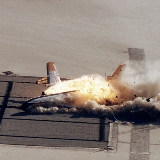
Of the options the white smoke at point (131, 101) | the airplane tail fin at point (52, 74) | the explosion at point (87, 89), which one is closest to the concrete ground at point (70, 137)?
the white smoke at point (131, 101)

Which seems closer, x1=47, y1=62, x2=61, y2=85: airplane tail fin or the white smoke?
the white smoke

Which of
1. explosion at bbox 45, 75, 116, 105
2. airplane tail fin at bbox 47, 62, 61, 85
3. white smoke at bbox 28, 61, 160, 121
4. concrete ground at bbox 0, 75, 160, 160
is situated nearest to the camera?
concrete ground at bbox 0, 75, 160, 160

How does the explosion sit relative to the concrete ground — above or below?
above

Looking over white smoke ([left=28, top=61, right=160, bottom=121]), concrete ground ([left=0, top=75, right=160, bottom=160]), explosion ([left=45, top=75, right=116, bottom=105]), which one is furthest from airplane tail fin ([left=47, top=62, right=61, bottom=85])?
concrete ground ([left=0, top=75, right=160, bottom=160])

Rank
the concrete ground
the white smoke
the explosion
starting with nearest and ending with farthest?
the concrete ground < the white smoke < the explosion

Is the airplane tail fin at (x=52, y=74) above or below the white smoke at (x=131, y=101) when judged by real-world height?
above

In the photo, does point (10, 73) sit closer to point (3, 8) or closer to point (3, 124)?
point (3, 124)

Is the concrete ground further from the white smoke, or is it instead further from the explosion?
the explosion

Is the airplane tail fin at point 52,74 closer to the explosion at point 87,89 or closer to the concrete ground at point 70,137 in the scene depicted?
the explosion at point 87,89

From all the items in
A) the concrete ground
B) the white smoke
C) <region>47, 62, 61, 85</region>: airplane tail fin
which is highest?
A: <region>47, 62, 61, 85</region>: airplane tail fin

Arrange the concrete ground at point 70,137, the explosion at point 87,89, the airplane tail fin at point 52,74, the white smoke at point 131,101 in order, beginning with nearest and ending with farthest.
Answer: the concrete ground at point 70,137, the white smoke at point 131,101, the explosion at point 87,89, the airplane tail fin at point 52,74
